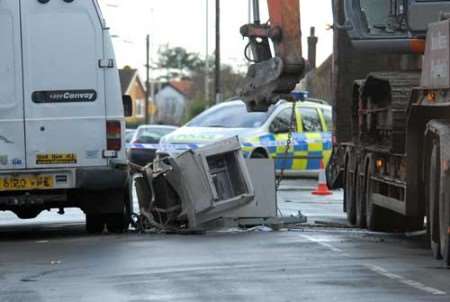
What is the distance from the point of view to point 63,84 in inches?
515

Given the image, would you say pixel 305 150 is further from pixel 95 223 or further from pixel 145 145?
pixel 95 223

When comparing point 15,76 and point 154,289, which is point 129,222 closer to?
point 15,76

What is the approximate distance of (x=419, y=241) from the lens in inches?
523

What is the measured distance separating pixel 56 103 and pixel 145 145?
17552 millimetres

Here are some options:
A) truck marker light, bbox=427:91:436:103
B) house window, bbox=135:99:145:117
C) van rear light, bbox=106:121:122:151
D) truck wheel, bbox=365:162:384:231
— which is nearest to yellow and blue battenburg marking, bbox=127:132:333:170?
truck wheel, bbox=365:162:384:231

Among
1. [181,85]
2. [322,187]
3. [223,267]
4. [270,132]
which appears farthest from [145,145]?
[181,85]

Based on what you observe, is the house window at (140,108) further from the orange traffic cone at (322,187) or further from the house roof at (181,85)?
the orange traffic cone at (322,187)

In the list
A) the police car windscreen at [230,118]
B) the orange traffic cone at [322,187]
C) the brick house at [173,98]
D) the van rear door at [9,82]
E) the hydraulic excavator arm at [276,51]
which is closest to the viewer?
the van rear door at [9,82]

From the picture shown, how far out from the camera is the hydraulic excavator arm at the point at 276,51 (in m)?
13.4

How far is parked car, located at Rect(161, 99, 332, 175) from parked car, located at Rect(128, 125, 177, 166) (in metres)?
3.91

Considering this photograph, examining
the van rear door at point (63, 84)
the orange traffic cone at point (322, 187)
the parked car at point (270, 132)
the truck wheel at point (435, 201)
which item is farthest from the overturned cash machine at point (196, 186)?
the parked car at point (270, 132)

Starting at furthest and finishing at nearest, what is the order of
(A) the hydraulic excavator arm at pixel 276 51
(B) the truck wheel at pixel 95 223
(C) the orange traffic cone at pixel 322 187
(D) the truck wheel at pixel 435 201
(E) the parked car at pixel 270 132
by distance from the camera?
(E) the parked car at pixel 270 132
(C) the orange traffic cone at pixel 322 187
(B) the truck wheel at pixel 95 223
(A) the hydraulic excavator arm at pixel 276 51
(D) the truck wheel at pixel 435 201

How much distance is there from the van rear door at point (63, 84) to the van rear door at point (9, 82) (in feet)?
A: 0.28

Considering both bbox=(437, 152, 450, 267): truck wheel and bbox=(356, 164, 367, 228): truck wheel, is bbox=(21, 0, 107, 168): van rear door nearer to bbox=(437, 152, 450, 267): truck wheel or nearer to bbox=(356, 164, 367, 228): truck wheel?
bbox=(356, 164, 367, 228): truck wheel
